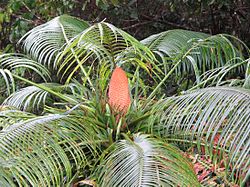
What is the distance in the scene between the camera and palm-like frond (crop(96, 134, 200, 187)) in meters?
1.51

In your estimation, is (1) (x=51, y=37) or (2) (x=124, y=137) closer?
(2) (x=124, y=137)

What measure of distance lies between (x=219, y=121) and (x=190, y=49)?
0.94 m

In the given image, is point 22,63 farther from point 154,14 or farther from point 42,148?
point 154,14

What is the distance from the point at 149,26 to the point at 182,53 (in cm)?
126

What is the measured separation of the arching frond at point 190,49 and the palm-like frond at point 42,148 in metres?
0.72

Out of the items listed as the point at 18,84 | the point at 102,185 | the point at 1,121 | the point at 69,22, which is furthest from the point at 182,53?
the point at 18,84

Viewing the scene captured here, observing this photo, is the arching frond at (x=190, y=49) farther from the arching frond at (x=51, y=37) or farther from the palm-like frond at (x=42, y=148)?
the palm-like frond at (x=42, y=148)

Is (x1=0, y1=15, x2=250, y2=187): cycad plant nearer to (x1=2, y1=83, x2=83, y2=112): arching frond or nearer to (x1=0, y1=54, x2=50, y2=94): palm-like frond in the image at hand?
(x1=0, y1=54, x2=50, y2=94): palm-like frond

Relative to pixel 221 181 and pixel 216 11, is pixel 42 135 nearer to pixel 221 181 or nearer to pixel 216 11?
pixel 221 181

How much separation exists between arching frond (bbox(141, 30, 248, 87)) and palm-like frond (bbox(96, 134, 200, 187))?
0.77m

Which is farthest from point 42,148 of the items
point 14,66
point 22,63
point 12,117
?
point 22,63

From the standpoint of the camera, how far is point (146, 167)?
154 cm

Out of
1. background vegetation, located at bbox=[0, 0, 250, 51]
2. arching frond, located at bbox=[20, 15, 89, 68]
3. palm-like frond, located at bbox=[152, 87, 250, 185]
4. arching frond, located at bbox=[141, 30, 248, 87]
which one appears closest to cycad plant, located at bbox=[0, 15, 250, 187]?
palm-like frond, located at bbox=[152, 87, 250, 185]

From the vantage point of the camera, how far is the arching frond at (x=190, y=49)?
2496 mm
